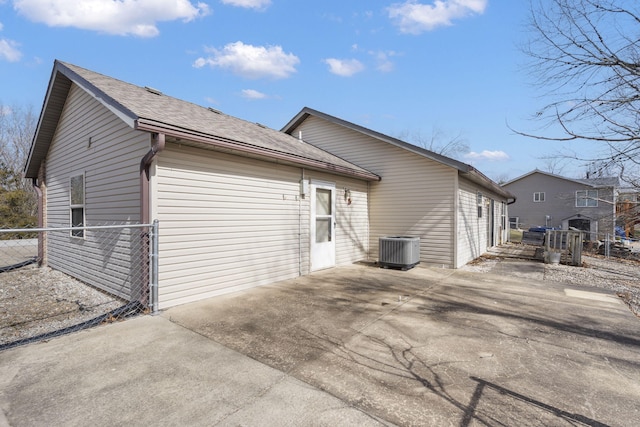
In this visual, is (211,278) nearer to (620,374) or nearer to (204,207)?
(204,207)

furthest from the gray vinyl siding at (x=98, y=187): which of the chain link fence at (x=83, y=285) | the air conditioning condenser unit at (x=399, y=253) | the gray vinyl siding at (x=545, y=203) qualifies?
the gray vinyl siding at (x=545, y=203)

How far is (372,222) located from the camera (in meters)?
9.67

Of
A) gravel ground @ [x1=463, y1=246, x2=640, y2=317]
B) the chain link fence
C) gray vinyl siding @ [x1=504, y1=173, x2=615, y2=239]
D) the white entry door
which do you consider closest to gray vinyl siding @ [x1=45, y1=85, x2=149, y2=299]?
the chain link fence

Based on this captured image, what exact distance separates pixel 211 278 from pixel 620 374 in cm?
533

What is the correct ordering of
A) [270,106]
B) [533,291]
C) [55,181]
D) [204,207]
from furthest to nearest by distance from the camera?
[270,106] < [55,181] < [533,291] < [204,207]

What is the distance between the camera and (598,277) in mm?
7512

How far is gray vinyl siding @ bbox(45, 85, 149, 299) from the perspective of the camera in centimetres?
493

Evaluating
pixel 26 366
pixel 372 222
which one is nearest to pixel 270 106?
pixel 372 222

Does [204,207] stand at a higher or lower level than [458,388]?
higher

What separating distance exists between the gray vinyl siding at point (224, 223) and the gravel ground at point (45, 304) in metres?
1.43

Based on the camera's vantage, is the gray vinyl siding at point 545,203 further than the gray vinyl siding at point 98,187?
Yes

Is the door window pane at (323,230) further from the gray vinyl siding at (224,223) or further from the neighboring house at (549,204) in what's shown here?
the neighboring house at (549,204)

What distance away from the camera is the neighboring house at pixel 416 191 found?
826 cm

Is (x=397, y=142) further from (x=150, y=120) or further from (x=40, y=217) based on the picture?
(x=40, y=217)
